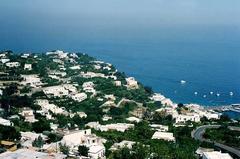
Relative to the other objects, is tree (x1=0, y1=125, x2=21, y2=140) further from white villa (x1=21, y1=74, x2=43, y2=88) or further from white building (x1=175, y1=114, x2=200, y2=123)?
white villa (x1=21, y1=74, x2=43, y2=88)

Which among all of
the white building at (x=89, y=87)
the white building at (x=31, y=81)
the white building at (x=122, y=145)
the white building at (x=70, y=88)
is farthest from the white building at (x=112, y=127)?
the white building at (x=89, y=87)

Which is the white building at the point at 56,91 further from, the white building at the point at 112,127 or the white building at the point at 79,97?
the white building at the point at 112,127

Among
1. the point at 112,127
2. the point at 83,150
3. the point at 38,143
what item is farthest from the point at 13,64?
the point at 83,150

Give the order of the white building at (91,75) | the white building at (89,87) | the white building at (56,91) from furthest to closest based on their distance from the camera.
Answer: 1. the white building at (91,75)
2. the white building at (89,87)
3. the white building at (56,91)

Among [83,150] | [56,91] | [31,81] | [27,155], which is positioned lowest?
[56,91]

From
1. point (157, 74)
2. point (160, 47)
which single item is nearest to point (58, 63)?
point (157, 74)

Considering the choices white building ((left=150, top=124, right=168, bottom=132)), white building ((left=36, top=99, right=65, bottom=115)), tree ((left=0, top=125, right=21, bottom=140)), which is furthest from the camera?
white building ((left=36, top=99, right=65, bottom=115))

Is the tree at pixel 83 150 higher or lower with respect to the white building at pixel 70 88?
higher

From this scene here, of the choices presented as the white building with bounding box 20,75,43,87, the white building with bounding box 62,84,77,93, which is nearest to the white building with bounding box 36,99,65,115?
the white building with bounding box 20,75,43,87

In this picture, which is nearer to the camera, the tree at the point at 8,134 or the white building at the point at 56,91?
the tree at the point at 8,134

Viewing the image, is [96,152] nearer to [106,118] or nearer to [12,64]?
[106,118]
